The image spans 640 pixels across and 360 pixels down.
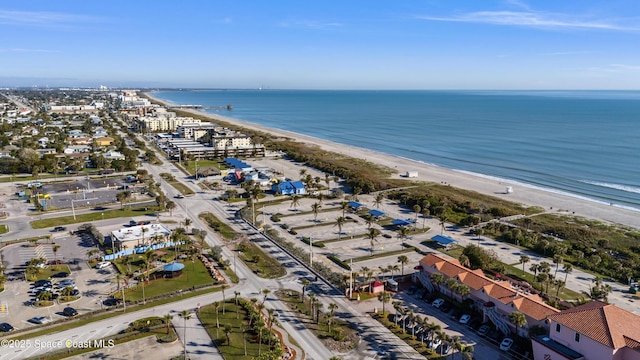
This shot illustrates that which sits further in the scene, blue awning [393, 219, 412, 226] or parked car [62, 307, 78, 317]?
blue awning [393, 219, 412, 226]

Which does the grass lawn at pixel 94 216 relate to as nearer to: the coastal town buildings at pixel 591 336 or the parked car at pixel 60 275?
the parked car at pixel 60 275

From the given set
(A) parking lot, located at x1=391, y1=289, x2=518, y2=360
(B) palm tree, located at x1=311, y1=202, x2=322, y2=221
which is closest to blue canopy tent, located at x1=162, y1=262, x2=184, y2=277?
(A) parking lot, located at x1=391, y1=289, x2=518, y2=360

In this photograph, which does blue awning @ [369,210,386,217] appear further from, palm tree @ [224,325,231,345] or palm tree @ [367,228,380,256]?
palm tree @ [224,325,231,345]

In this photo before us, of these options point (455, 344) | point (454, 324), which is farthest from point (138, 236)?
point (455, 344)

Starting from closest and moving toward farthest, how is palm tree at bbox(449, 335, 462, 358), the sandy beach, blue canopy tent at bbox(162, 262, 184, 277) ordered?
palm tree at bbox(449, 335, 462, 358), blue canopy tent at bbox(162, 262, 184, 277), the sandy beach

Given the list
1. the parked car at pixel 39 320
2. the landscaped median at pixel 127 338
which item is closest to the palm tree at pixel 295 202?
the landscaped median at pixel 127 338
